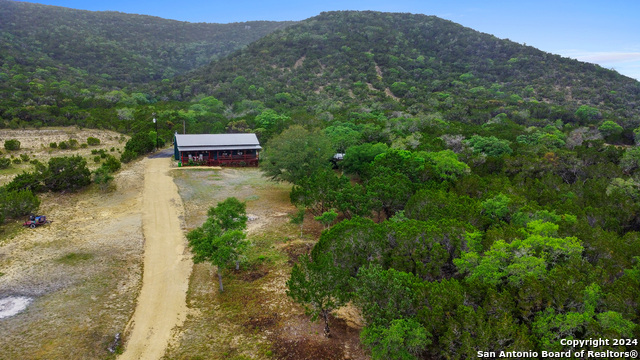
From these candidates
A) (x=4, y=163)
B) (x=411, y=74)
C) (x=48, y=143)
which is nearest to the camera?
(x=4, y=163)

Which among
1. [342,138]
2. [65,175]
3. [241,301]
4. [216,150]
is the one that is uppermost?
[342,138]

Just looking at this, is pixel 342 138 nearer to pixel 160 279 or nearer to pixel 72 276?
pixel 160 279

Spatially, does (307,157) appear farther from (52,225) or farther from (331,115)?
(331,115)

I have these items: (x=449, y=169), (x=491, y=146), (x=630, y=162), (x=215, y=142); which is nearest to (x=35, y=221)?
(x=215, y=142)

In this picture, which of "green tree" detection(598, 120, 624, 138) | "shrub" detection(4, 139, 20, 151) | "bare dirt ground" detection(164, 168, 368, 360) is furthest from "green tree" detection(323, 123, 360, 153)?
"shrub" detection(4, 139, 20, 151)

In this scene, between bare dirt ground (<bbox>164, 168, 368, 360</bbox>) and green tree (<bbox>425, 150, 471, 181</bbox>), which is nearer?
bare dirt ground (<bbox>164, 168, 368, 360</bbox>)

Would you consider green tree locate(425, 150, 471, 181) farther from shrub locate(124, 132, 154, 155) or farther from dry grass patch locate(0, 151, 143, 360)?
shrub locate(124, 132, 154, 155)
